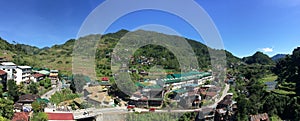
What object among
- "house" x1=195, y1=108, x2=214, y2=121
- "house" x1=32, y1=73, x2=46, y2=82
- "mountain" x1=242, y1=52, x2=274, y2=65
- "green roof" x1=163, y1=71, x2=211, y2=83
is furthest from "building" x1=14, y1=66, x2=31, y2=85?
"mountain" x1=242, y1=52, x2=274, y2=65

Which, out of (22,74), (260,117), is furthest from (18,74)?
(260,117)

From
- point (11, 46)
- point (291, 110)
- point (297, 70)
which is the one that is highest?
point (11, 46)

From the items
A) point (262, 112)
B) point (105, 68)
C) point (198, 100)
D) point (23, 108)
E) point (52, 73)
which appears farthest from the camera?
point (105, 68)

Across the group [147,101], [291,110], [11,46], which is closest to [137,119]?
[147,101]

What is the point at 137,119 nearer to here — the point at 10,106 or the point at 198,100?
the point at 198,100

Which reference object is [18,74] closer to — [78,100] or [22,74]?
[22,74]

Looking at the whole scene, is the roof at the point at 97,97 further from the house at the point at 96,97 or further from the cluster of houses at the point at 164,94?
the cluster of houses at the point at 164,94

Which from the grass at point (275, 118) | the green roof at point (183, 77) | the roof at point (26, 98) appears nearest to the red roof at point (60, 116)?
the roof at point (26, 98)
